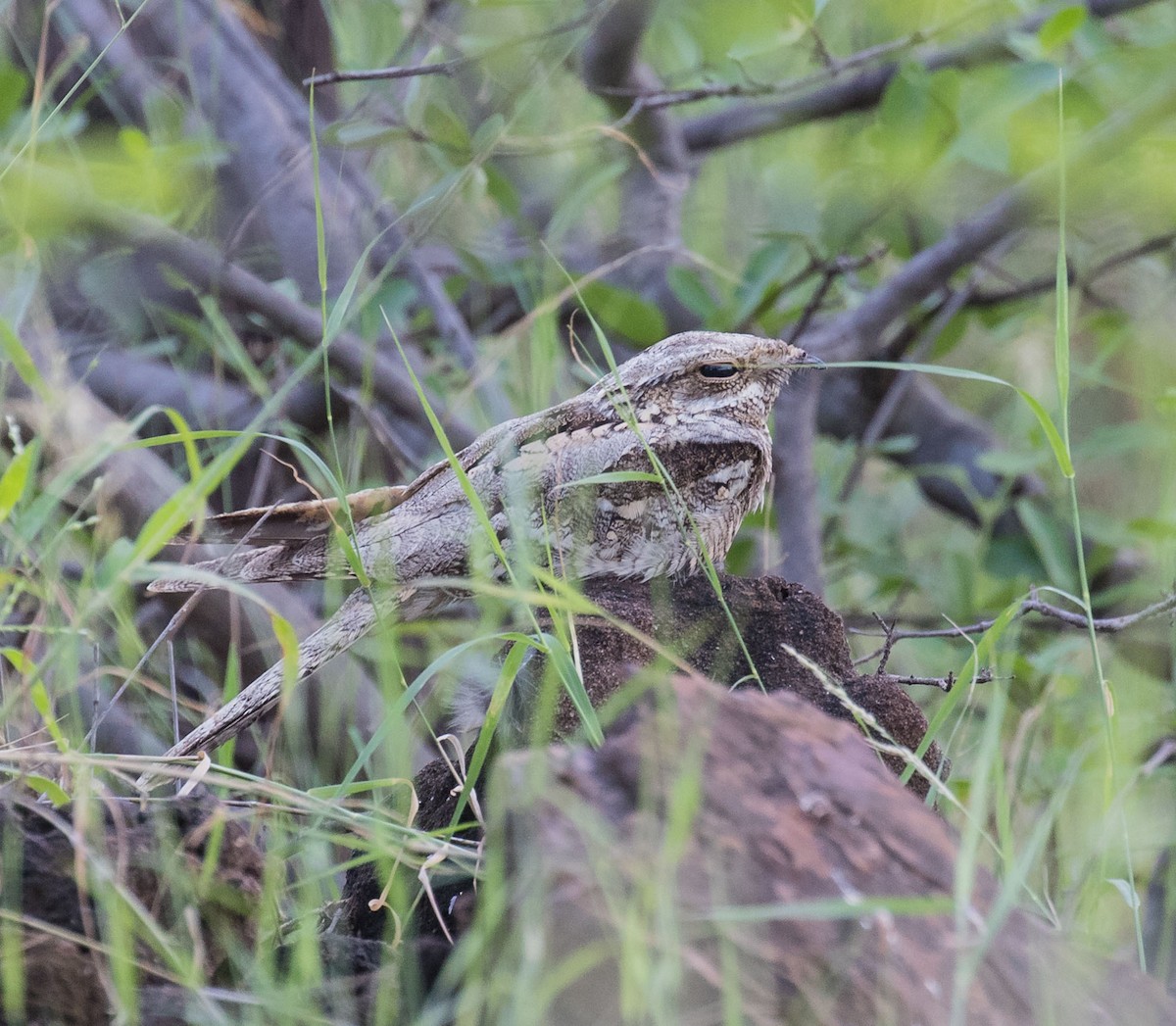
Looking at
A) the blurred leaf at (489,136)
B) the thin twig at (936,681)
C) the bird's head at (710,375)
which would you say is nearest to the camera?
the thin twig at (936,681)

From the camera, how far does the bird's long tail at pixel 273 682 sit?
6.61 ft

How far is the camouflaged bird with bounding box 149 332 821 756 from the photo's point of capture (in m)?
2.27

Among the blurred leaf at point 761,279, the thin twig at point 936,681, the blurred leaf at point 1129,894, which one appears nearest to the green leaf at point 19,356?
the thin twig at point 936,681

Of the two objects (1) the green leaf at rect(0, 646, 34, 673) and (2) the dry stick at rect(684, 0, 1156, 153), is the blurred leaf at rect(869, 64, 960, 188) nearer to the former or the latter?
(2) the dry stick at rect(684, 0, 1156, 153)

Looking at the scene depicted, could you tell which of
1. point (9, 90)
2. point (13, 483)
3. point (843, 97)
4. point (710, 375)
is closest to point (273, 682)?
point (13, 483)

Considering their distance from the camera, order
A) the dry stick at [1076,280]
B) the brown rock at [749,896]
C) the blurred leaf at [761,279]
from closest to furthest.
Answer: the brown rock at [749,896]
the blurred leaf at [761,279]
the dry stick at [1076,280]

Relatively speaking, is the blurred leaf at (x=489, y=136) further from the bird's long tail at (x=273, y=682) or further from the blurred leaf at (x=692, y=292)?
the bird's long tail at (x=273, y=682)

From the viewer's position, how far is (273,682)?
206 centimetres

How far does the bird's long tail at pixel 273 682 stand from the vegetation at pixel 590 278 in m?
0.19

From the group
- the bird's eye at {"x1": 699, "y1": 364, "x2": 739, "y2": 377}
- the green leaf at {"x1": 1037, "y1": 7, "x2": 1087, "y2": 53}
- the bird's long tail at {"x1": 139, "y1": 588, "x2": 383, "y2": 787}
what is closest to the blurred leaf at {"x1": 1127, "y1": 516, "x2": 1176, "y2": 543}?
the green leaf at {"x1": 1037, "y1": 7, "x2": 1087, "y2": 53}

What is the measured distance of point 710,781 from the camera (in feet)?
4.00

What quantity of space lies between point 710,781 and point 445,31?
11.7 feet

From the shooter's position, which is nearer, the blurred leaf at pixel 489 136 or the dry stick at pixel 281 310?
the blurred leaf at pixel 489 136

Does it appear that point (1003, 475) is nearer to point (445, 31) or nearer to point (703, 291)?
point (703, 291)
